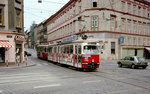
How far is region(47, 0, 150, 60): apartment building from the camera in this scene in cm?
3510

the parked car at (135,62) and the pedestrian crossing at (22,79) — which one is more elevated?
the parked car at (135,62)

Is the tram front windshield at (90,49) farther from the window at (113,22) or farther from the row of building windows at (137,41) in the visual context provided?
the row of building windows at (137,41)

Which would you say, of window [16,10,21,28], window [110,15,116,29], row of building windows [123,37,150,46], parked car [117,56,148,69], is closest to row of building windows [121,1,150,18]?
window [110,15,116,29]

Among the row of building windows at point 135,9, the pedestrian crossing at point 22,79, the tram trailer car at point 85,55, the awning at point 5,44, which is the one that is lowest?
the pedestrian crossing at point 22,79

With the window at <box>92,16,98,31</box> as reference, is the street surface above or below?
below

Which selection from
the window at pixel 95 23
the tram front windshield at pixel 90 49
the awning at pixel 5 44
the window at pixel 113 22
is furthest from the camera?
the window at pixel 113 22

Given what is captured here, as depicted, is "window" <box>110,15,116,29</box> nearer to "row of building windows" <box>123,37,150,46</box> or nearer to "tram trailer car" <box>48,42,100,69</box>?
"row of building windows" <box>123,37,150,46</box>

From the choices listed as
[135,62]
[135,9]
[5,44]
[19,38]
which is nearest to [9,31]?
[19,38]

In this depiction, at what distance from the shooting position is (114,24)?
36.2 m

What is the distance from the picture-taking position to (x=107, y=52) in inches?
1373

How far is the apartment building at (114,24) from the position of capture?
35100 millimetres

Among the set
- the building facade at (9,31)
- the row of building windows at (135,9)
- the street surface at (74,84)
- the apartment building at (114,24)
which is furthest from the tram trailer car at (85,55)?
the row of building windows at (135,9)

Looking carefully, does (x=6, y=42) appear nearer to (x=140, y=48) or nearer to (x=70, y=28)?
(x=70, y=28)

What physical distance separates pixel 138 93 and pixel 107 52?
27.9 metres
